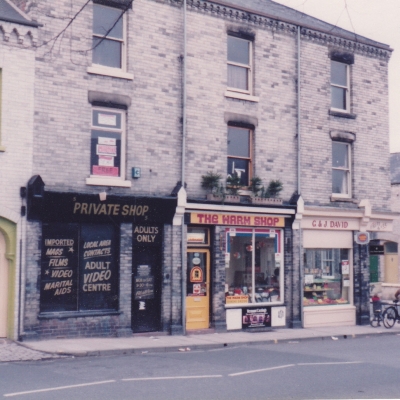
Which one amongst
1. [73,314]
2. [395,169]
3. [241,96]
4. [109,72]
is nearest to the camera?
[73,314]

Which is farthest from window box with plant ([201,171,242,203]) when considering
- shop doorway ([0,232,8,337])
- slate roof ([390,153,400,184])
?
slate roof ([390,153,400,184])

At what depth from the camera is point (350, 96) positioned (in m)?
24.1

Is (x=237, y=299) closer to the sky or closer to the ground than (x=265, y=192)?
closer to the ground

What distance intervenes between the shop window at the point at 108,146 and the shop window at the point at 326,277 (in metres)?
7.59

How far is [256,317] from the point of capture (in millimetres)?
21000

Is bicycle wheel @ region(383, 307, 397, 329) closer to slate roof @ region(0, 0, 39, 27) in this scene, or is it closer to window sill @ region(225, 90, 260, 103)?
window sill @ region(225, 90, 260, 103)

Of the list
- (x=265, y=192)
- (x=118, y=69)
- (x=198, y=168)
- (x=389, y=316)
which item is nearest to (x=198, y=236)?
(x=198, y=168)

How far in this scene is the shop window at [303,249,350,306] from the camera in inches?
893

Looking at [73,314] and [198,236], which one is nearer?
[73,314]

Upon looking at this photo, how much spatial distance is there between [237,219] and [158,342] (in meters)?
5.03

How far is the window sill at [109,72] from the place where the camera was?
18177 millimetres

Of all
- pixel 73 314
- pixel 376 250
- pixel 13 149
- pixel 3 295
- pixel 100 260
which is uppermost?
pixel 13 149

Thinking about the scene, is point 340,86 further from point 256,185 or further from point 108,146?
point 108,146

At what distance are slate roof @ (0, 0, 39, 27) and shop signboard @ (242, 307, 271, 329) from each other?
34.2ft
